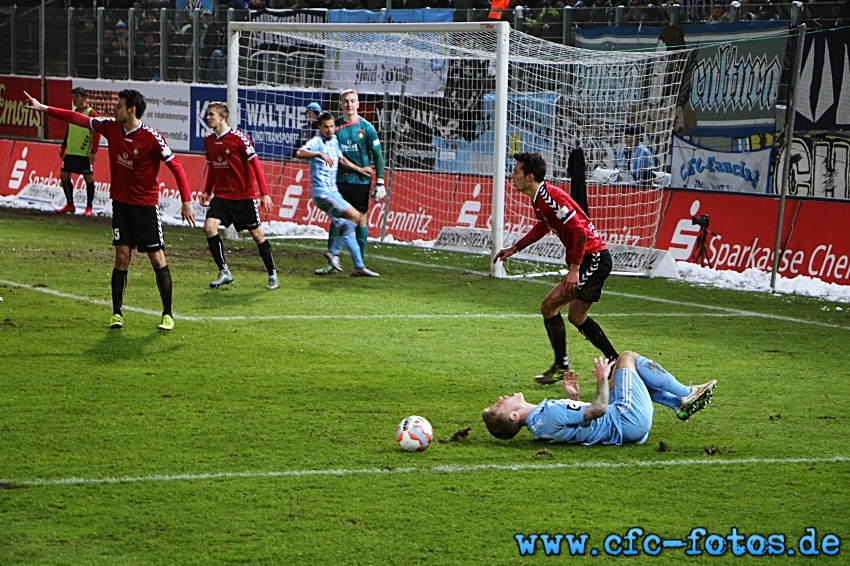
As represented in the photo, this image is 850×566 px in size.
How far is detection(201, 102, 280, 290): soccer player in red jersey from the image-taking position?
1366 centimetres

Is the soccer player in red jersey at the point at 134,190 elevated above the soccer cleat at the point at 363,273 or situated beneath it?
elevated above

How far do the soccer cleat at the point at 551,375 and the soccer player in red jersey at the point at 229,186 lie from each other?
5.31 meters

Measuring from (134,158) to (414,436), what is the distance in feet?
16.8

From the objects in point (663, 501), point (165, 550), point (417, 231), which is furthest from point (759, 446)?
point (417, 231)

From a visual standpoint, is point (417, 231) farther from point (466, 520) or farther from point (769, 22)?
point (466, 520)

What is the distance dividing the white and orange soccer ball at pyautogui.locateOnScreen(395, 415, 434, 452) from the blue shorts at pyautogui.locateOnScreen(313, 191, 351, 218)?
7855 mm

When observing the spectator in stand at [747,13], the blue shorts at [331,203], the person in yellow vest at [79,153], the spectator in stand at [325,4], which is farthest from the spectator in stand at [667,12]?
the person in yellow vest at [79,153]

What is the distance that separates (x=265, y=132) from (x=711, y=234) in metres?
8.91

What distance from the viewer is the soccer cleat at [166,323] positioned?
36.2 ft

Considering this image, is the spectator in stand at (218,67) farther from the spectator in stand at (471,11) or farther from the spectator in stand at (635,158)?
the spectator in stand at (635,158)

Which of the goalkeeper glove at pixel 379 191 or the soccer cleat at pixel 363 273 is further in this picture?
the goalkeeper glove at pixel 379 191

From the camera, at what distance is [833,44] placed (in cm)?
1546

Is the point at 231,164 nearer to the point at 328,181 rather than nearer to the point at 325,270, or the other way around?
the point at 328,181

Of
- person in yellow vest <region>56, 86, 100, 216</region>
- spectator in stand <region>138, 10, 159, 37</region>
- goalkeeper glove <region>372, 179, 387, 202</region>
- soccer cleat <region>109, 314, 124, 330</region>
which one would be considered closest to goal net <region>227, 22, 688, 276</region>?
goalkeeper glove <region>372, 179, 387, 202</region>
